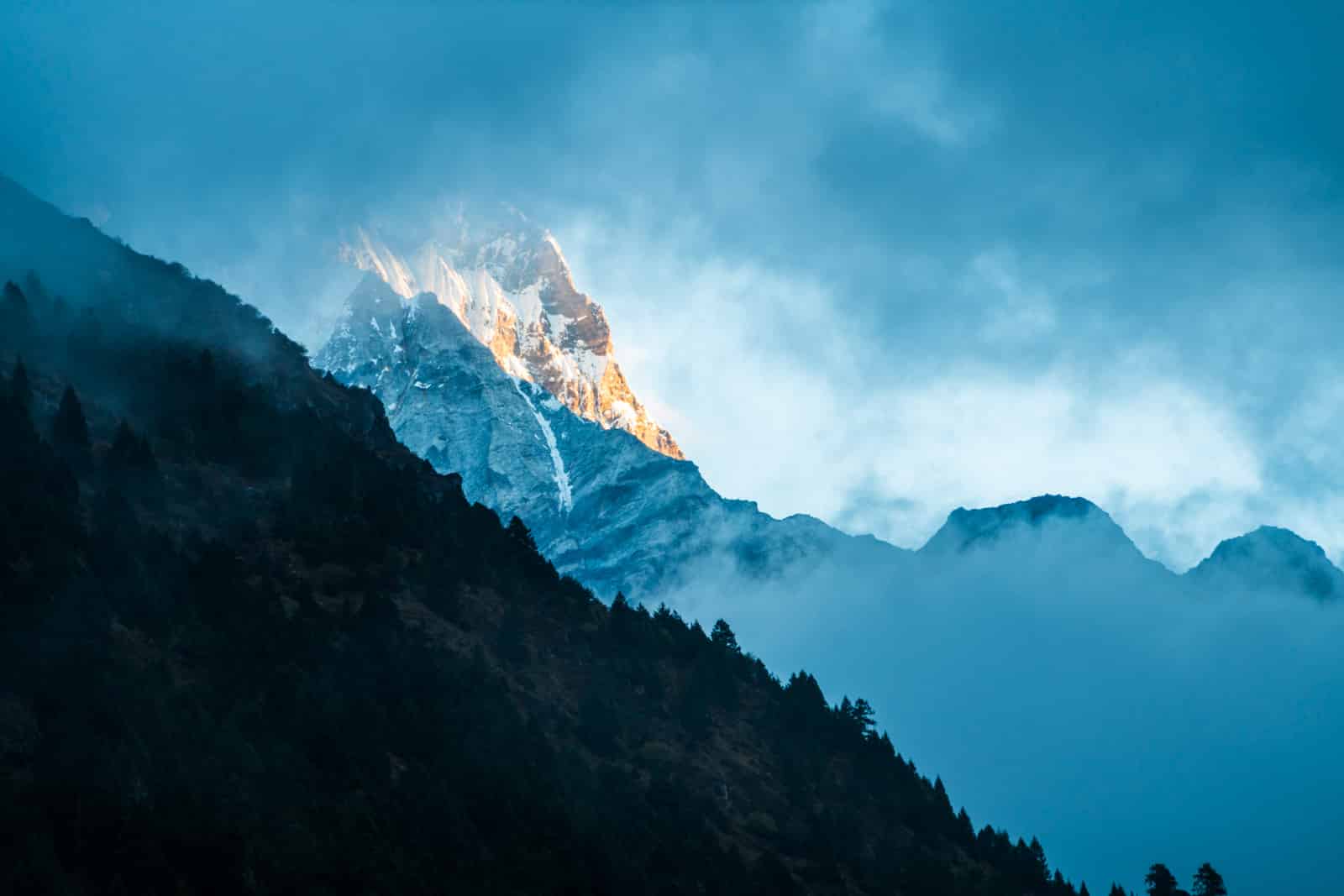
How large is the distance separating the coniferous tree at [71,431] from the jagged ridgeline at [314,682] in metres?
0.22

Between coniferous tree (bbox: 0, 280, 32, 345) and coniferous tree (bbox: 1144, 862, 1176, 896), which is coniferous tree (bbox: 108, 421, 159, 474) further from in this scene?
coniferous tree (bbox: 1144, 862, 1176, 896)

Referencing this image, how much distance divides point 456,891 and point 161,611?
24.9 m

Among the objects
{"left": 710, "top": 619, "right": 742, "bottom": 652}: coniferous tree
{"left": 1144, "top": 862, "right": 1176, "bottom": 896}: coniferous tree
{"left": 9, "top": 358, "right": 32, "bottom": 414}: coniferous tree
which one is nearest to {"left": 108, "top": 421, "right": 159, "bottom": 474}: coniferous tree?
{"left": 9, "top": 358, "right": 32, "bottom": 414}: coniferous tree

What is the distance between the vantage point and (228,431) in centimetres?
11375

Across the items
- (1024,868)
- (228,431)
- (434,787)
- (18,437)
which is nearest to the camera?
(434,787)

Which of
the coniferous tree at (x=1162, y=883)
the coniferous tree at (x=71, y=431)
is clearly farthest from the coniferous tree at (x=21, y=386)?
the coniferous tree at (x=1162, y=883)

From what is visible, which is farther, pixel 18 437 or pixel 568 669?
pixel 568 669

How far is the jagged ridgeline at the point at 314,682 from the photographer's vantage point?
66.7m

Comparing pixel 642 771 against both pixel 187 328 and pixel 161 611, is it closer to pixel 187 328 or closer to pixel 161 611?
pixel 161 611

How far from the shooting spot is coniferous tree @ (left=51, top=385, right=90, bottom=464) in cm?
9556

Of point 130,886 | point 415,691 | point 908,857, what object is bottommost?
point 130,886

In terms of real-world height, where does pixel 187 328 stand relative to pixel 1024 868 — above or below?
above

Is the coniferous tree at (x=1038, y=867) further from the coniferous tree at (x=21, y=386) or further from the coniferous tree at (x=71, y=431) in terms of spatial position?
the coniferous tree at (x=21, y=386)

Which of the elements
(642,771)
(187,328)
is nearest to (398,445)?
(187,328)
